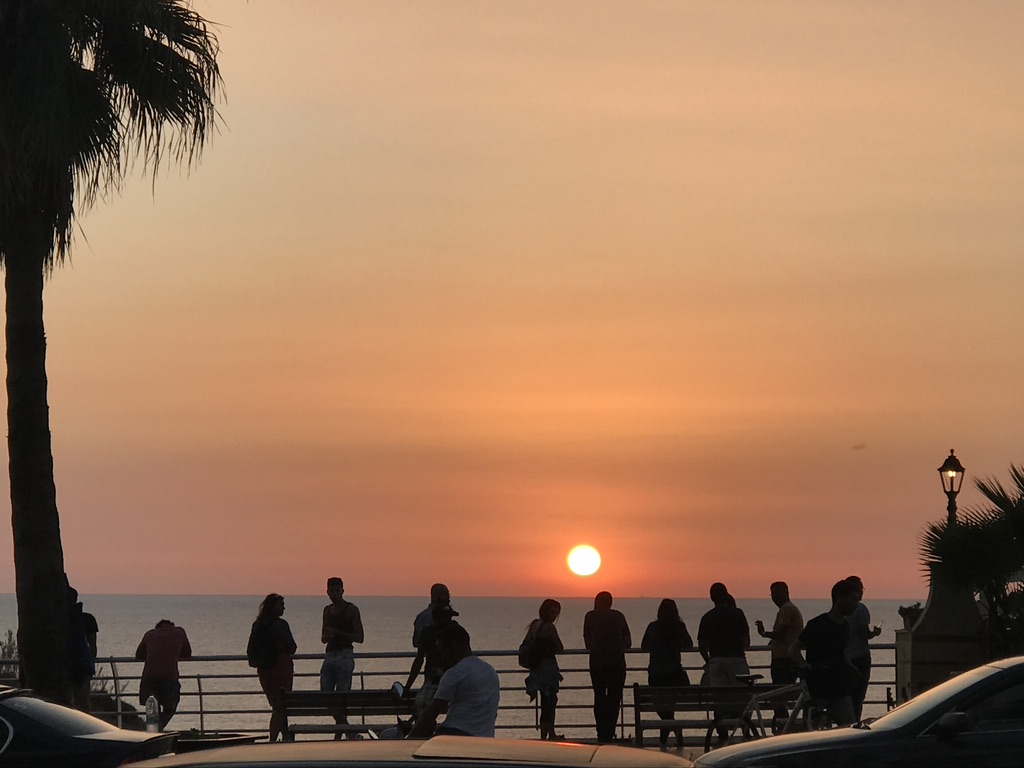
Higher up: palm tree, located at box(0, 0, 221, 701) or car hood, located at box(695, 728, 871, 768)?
palm tree, located at box(0, 0, 221, 701)

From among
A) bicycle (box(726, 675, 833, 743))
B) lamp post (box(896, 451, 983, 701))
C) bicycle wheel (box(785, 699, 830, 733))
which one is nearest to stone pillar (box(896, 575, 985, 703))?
lamp post (box(896, 451, 983, 701))

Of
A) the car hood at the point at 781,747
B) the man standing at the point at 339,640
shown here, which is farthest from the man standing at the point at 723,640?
the car hood at the point at 781,747

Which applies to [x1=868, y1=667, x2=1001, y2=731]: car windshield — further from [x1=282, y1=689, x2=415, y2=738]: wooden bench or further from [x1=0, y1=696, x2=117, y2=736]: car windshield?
[x1=282, y1=689, x2=415, y2=738]: wooden bench

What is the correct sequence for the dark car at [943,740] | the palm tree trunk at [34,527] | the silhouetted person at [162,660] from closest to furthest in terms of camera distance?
1. the dark car at [943,740]
2. the palm tree trunk at [34,527]
3. the silhouetted person at [162,660]

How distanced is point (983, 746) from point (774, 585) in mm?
9369

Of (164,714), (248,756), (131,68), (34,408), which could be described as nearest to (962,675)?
(248,756)

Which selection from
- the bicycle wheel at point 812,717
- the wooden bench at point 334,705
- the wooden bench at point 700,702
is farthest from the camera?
the wooden bench at point 700,702

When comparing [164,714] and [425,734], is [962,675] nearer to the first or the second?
[425,734]

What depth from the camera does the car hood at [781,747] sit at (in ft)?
31.1

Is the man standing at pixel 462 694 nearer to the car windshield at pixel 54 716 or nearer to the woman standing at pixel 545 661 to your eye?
the car windshield at pixel 54 716

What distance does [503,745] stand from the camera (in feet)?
16.9

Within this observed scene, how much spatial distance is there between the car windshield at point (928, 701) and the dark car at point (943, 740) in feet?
0.04

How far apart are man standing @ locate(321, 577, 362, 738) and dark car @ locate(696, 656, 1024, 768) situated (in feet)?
32.3

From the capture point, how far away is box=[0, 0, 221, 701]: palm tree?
1575 centimetres
